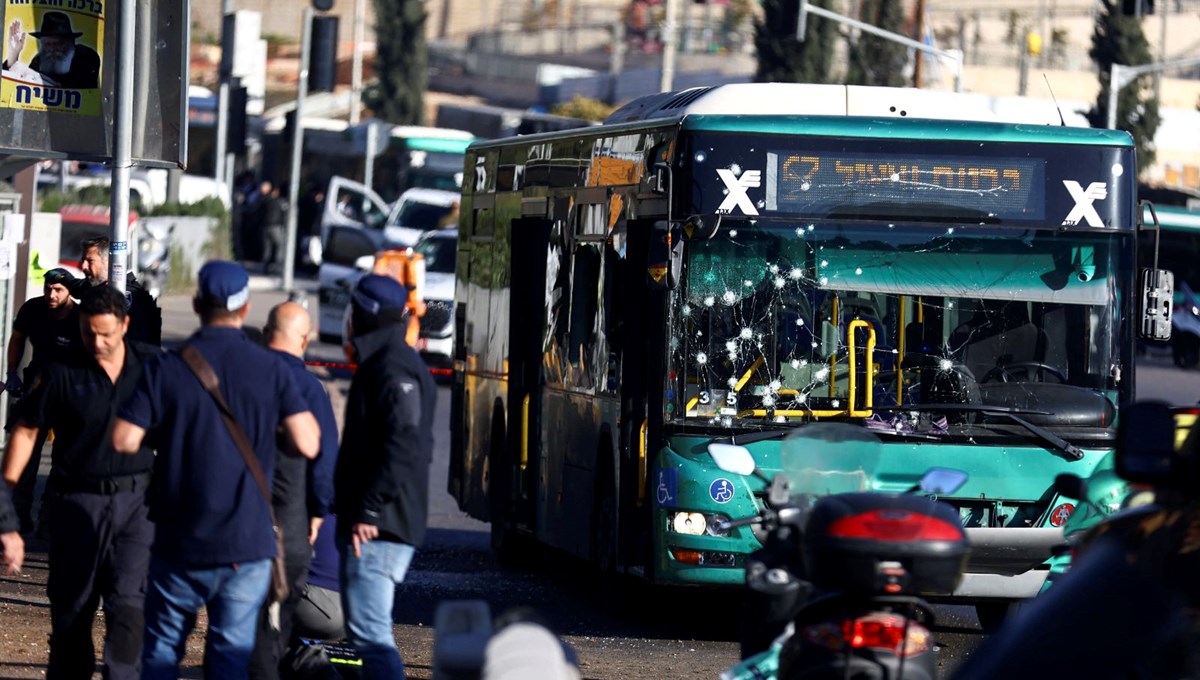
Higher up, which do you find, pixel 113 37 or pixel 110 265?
pixel 113 37

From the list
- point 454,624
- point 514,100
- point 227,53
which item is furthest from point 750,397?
point 514,100

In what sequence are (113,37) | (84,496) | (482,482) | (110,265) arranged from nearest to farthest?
1. (84,496)
2. (110,265)
3. (113,37)
4. (482,482)

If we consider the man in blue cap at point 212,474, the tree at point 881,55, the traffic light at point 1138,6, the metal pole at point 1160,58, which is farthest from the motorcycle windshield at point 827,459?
the tree at point 881,55

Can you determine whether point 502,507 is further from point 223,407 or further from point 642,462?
point 223,407

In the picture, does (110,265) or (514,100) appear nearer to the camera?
(110,265)

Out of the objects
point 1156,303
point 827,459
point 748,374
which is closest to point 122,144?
point 748,374

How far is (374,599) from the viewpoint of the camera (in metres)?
7.27

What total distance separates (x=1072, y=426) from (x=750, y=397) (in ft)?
5.03

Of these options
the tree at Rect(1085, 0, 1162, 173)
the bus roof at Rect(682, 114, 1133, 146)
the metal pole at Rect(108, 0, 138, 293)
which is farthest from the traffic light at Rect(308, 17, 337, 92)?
the bus roof at Rect(682, 114, 1133, 146)

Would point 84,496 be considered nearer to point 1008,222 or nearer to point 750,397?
point 750,397

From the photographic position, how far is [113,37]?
12219 mm

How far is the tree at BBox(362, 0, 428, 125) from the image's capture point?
7656cm

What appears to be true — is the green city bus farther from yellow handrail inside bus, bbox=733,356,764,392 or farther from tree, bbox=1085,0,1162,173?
tree, bbox=1085,0,1162,173

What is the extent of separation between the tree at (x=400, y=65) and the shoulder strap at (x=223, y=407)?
69798 mm
